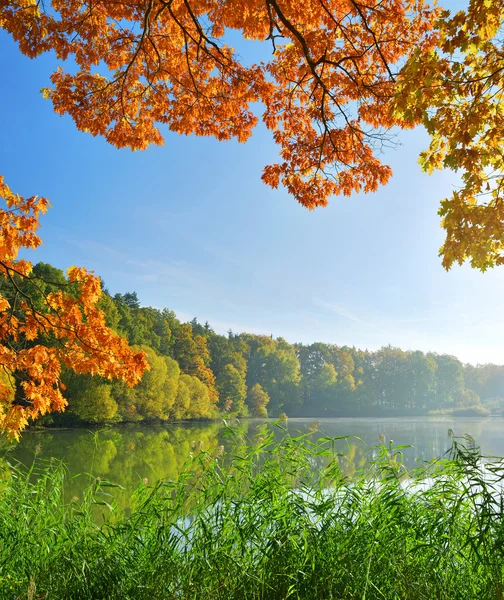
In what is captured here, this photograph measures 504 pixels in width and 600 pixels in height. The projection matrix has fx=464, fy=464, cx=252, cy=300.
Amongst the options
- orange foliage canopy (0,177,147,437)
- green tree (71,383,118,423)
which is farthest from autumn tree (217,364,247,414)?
orange foliage canopy (0,177,147,437)

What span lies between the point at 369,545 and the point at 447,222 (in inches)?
116

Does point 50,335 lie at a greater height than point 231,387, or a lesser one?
greater

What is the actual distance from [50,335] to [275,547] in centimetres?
408

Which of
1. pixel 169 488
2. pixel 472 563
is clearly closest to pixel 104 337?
pixel 169 488

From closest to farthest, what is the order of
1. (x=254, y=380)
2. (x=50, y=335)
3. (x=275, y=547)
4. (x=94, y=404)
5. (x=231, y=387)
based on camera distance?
1. (x=275, y=547)
2. (x=50, y=335)
3. (x=94, y=404)
4. (x=231, y=387)
5. (x=254, y=380)

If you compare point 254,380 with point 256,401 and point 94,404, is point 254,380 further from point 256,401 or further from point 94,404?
point 94,404

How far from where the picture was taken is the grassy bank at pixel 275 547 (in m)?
1.95

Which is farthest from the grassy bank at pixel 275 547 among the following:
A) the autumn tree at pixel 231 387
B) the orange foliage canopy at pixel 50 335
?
the autumn tree at pixel 231 387

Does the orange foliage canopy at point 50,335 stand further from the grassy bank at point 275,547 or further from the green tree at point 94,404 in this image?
the green tree at point 94,404

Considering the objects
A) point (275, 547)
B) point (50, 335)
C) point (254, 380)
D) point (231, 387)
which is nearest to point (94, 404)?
A: point (231, 387)

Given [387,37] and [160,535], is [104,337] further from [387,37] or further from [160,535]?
[387,37]

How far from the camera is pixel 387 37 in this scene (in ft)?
16.9

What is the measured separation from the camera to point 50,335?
17.5ft

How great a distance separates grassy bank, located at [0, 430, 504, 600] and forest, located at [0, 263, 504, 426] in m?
19.9
